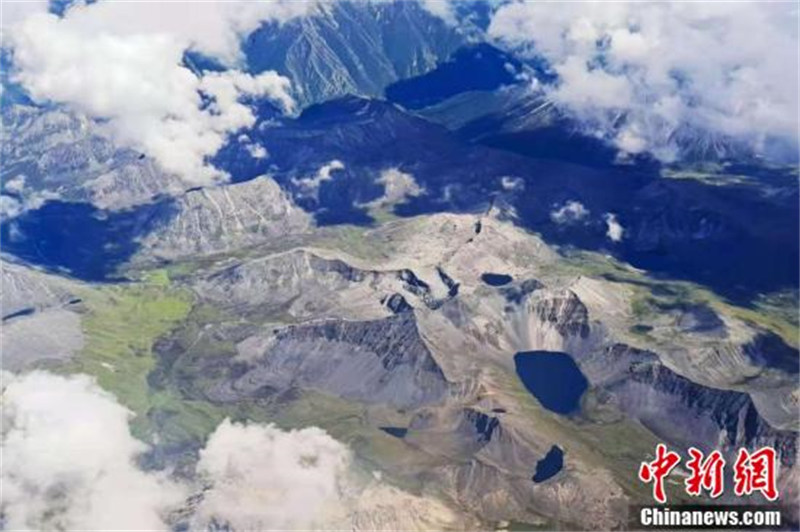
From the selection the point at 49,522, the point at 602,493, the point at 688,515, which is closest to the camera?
the point at 688,515

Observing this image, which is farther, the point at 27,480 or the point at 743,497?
the point at 27,480

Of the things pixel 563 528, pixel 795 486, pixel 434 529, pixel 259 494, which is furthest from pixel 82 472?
pixel 795 486

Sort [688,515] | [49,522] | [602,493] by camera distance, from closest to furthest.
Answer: [688,515]
[49,522]
[602,493]

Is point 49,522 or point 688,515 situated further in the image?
point 49,522

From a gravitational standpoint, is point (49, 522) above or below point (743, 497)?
below

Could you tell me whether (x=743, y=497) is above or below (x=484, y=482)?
above

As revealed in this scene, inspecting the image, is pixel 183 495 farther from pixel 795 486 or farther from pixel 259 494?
pixel 795 486

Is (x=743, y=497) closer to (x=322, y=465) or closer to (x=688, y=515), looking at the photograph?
(x=688, y=515)

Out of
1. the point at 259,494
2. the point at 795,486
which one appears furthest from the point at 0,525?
the point at 795,486
